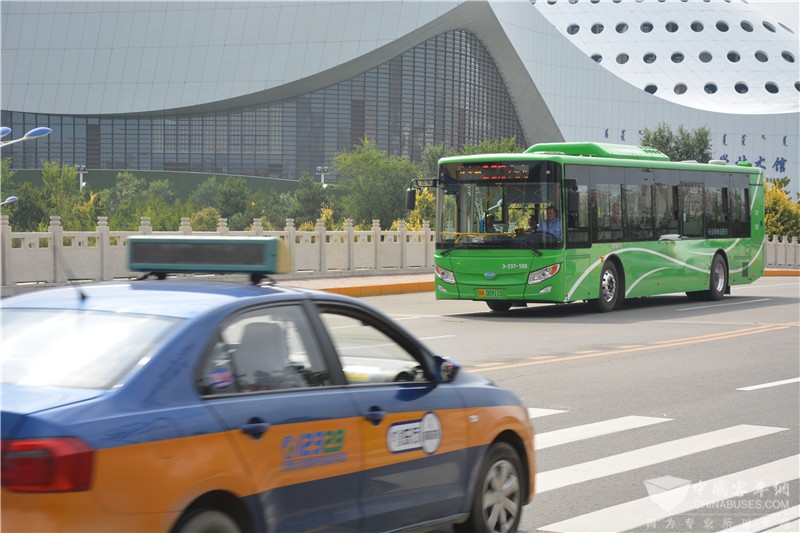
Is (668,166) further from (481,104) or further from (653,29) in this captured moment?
(653,29)

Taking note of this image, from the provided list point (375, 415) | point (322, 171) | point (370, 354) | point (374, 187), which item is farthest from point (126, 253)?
point (322, 171)

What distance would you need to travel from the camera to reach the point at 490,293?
71.6 feet

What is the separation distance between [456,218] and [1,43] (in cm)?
7237

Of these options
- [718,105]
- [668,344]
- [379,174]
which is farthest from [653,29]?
[668,344]

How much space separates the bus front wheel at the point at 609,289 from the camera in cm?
2306

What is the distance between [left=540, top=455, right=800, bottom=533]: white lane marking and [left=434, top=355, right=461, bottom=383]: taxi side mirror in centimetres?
118

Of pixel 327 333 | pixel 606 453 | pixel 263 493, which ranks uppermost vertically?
pixel 327 333

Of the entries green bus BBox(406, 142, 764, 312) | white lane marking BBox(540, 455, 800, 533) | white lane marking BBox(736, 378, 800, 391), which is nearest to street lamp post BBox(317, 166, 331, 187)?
green bus BBox(406, 142, 764, 312)

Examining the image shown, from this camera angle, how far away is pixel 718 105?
347 feet

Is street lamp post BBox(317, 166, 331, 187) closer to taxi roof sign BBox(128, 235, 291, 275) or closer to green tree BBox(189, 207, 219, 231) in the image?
green tree BBox(189, 207, 219, 231)

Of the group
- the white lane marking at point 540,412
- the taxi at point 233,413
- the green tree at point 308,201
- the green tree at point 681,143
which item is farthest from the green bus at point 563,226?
the green tree at point 681,143

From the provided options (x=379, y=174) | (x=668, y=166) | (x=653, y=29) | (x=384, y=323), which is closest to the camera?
(x=384, y=323)

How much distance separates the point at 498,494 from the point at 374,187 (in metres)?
71.0

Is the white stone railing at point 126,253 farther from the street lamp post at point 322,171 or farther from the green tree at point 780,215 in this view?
the street lamp post at point 322,171
